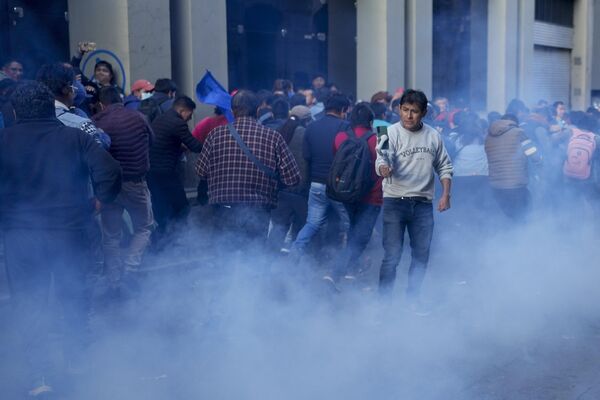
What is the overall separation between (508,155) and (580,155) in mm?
2141

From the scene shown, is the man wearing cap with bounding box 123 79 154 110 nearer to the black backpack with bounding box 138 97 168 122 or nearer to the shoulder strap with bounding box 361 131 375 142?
the black backpack with bounding box 138 97 168 122

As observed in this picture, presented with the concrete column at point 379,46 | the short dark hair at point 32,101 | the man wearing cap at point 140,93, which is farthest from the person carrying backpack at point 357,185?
the concrete column at point 379,46

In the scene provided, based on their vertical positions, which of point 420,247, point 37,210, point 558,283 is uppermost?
point 37,210

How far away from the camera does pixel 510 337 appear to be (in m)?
5.61

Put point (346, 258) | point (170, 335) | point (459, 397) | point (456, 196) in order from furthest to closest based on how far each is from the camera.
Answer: point (456, 196) → point (346, 258) → point (170, 335) → point (459, 397)

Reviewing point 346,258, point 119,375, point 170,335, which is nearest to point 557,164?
point 346,258

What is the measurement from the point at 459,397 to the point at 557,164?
22.5 ft

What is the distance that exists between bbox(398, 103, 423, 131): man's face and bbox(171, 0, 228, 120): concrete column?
524 cm

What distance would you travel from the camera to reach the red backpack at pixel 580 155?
1001 cm

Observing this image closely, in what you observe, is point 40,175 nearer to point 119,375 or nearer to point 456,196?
point 119,375

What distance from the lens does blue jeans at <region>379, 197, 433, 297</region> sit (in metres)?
6.11

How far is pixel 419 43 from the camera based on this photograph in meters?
15.5

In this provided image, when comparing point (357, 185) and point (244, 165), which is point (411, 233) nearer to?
point (357, 185)

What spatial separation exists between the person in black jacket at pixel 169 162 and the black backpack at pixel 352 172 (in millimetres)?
1371
